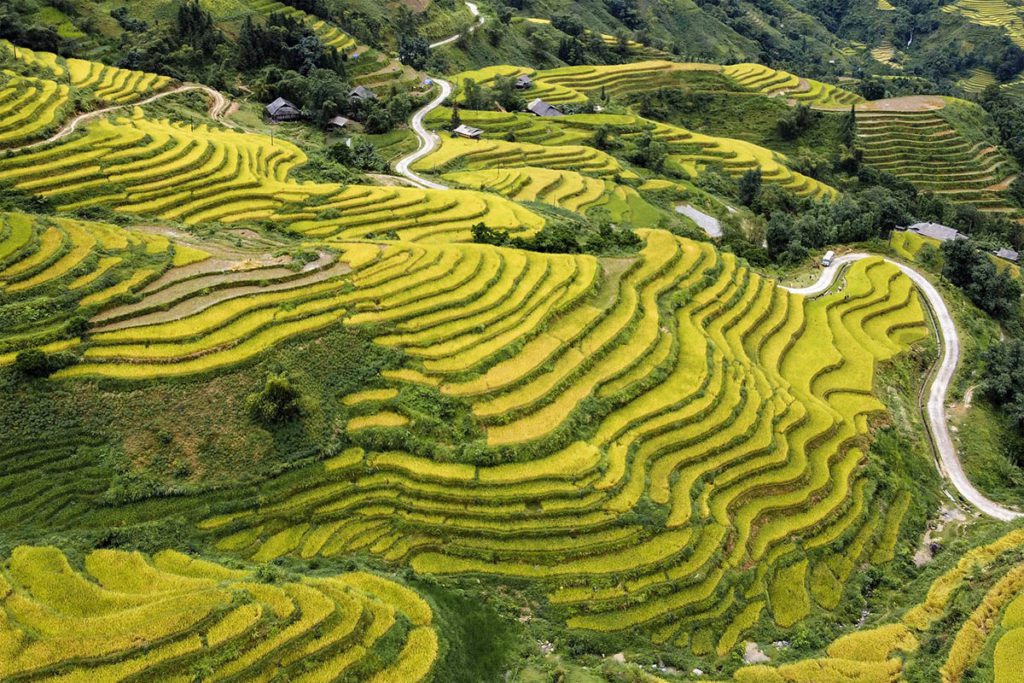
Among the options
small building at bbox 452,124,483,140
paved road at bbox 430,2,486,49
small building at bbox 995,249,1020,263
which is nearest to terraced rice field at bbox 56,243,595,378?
small building at bbox 452,124,483,140

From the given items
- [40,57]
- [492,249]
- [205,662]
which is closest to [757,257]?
[492,249]

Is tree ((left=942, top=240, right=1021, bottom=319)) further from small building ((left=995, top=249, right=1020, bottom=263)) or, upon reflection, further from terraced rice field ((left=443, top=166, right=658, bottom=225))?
terraced rice field ((left=443, top=166, right=658, bottom=225))

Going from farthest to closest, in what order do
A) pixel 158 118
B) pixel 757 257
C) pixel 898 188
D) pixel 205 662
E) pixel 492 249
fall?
pixel 898 188, pixel 158 118, pixel 757 257, pixel 492 249, pixel 205 662

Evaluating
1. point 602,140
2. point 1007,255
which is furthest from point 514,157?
point 1007,255

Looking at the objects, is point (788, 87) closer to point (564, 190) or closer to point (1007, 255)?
point (1007, 255)

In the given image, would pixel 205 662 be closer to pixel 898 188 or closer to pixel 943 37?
pixel 898 188

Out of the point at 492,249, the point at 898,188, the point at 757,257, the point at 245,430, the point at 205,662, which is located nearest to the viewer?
the point at 205,662

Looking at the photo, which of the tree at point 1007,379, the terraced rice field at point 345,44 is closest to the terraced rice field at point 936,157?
the tree at point 1007,379

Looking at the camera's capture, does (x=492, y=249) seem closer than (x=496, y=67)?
Yes
